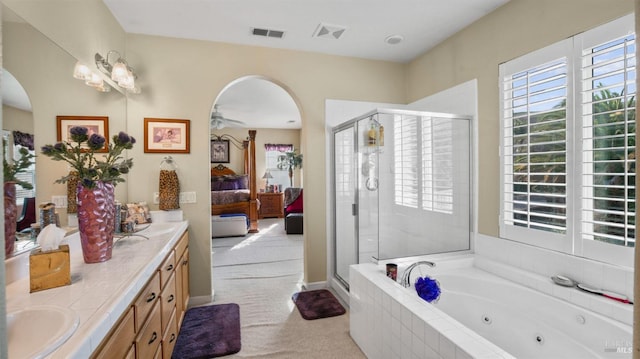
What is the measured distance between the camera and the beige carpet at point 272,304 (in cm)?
234

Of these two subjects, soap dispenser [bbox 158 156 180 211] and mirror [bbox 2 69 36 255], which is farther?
soap dispenser [bbox 158 156 180 211]

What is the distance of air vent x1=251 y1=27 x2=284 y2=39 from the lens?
2.90m

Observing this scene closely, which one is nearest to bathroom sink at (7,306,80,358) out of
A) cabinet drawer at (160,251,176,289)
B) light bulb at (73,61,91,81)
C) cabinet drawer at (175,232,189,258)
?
cabinet drawer at (160,251,176,289)

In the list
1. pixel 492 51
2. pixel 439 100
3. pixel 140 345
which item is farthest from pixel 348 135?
Result: pixel 140 345

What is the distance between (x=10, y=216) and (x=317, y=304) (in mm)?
2422

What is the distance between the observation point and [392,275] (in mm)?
2352

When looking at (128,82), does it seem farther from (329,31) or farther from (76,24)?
(329,31)

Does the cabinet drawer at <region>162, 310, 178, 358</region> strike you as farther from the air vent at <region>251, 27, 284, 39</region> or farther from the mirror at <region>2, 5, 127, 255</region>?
the air vent at <region>251, 27, 284, 39</region>

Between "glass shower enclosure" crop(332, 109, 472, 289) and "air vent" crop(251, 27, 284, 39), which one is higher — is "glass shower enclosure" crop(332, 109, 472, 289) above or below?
below

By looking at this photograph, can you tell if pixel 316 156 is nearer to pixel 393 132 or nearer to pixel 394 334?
pixel 393 132

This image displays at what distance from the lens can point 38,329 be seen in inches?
41.3

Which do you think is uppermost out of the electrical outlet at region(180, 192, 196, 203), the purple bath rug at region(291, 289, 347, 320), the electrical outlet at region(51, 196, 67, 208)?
the electrical outlet at region(51, 196, 67, 208)

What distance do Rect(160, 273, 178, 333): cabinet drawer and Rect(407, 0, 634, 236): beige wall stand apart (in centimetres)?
263

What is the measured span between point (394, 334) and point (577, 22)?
235cm
